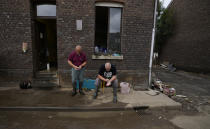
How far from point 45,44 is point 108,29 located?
157 inches

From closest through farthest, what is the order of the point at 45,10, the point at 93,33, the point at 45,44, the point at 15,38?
the point at 15,38
the point at 93,33
the point at 45,10
the point at 45,44

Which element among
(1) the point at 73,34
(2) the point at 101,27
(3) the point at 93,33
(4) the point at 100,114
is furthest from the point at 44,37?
(4) the point at 100,114

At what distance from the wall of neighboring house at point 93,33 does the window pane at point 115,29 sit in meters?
0.37

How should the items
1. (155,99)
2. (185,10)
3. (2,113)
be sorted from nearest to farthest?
1. (2,113)
2. (155,99)
3. (185,10)

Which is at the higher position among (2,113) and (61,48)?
(61,48)

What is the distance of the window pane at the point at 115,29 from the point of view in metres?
5.88

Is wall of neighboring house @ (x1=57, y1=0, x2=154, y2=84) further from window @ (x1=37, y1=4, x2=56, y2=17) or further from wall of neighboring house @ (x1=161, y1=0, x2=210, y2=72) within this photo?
wall of neighboring house @ (x1=161, y1=0, x2=210, y2=72)

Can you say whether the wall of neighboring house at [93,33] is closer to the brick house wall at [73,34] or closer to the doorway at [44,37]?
the brick house wall at [73,34]

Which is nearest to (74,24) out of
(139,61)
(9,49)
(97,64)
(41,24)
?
(97,64)

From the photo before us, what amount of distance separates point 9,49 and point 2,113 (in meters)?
3.03

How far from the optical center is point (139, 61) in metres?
5.85

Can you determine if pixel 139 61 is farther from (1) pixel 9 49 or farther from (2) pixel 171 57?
(2) pixel 171 57

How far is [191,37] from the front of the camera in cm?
1216

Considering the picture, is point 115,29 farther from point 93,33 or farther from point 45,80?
point 45,80
